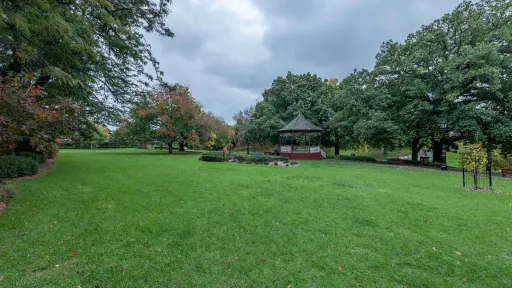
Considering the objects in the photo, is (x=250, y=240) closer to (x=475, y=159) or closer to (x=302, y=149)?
(x=475, y=159)

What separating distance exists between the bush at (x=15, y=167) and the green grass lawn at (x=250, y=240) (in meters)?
3.14

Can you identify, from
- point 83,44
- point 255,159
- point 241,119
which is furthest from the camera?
point 241,119

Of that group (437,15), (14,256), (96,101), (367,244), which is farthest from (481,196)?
(96,101)

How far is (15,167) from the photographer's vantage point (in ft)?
28.7

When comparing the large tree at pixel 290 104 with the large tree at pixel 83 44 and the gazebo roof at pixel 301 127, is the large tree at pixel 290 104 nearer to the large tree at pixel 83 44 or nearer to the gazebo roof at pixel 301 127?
the gazebo roof at pixel 301 127

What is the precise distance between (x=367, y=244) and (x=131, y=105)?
11.9 m

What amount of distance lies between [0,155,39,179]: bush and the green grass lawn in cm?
314

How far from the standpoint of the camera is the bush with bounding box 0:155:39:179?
27.7 feet

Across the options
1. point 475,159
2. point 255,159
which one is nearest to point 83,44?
point 255,159

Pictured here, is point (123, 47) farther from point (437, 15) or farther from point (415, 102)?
point (437, 15)

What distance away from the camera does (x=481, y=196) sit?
23.1 feet

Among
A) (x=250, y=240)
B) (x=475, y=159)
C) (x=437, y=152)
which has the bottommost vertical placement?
(x=250, y=240)

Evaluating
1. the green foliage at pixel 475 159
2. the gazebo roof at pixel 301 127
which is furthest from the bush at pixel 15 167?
the gazebo roof at pixel 301 127

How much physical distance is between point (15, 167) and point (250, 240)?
33.7 ft
